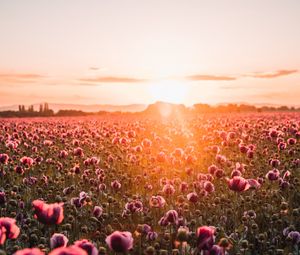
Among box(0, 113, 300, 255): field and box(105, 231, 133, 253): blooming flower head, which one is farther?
box(0, 113, 300, 255): field

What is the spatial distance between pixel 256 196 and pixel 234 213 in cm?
112

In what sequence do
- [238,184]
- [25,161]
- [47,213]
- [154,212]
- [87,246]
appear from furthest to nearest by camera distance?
[25,161] → [154,212] → [238,184] → [47,213] → [87,246]

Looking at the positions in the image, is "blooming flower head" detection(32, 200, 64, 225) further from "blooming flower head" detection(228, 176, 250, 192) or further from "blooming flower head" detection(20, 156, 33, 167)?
"blooming flower head" detection(20, 156, 33, 167)

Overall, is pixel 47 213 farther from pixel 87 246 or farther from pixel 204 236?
pixel 204 236

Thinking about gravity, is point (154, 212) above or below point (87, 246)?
below

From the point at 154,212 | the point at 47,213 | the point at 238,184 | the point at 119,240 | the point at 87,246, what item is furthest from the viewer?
the point at 154,212

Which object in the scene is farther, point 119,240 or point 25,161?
point 25,161

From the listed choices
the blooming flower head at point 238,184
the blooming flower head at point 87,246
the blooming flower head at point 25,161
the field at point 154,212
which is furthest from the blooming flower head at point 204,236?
the blooming flower head at point 25,161

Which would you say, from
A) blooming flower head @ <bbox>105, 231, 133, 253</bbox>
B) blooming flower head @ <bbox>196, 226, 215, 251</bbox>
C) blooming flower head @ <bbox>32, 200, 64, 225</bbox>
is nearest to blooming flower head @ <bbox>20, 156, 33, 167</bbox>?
blooming flower head @ <bbox>32, 200, 64, 225</bbox>

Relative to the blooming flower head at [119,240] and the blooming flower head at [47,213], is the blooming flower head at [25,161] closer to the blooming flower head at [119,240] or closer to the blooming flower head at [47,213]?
the blooming flower head at [47,213]

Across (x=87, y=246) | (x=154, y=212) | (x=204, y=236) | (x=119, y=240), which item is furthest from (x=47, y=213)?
(x=154, y=212)

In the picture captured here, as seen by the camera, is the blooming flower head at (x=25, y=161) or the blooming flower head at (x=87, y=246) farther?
the blooming flower head at (x=25, y=161)

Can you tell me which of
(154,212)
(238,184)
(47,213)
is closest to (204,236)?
(47,213)

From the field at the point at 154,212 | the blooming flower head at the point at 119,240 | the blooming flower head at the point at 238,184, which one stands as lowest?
the field at the point at 154,212
